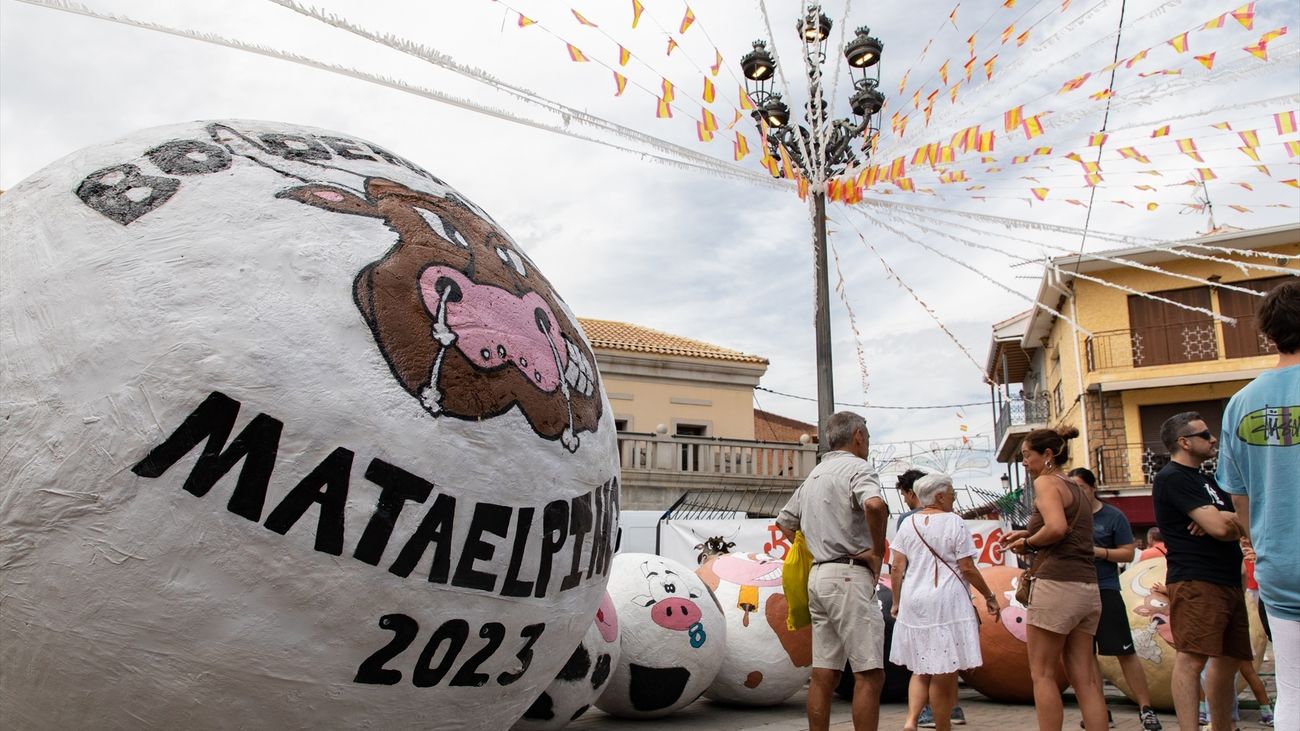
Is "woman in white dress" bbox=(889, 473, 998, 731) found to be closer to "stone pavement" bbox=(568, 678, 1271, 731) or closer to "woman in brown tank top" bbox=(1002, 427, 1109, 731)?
"woman in brown tank top" bbox=(1002, 427, 1109, 731)

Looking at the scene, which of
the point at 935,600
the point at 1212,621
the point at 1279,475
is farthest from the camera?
the point at 935,600

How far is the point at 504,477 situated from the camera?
3.18 m

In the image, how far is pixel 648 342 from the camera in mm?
29797

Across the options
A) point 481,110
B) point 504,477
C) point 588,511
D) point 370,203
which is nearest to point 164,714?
point 504,477

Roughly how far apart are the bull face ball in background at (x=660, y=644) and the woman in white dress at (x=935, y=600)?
4.81ft

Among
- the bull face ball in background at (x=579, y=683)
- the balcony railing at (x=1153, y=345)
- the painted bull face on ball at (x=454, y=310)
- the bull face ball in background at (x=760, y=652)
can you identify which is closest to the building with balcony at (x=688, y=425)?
the balcony railing at (x=1153, y=345)

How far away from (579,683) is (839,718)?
7.80ft

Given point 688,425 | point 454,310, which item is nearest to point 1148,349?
point 688,425

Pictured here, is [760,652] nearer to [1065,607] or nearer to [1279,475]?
[1065,607]

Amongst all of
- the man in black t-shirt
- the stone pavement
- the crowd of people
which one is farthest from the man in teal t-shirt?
the stone pavement

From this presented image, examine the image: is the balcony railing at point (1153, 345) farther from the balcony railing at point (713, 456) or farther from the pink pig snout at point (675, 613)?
the pink pig snout at point (675, 613)

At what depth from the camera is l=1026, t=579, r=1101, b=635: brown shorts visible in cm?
492

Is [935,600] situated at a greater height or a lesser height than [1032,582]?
lesser

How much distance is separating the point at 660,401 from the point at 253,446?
83.7 ft
